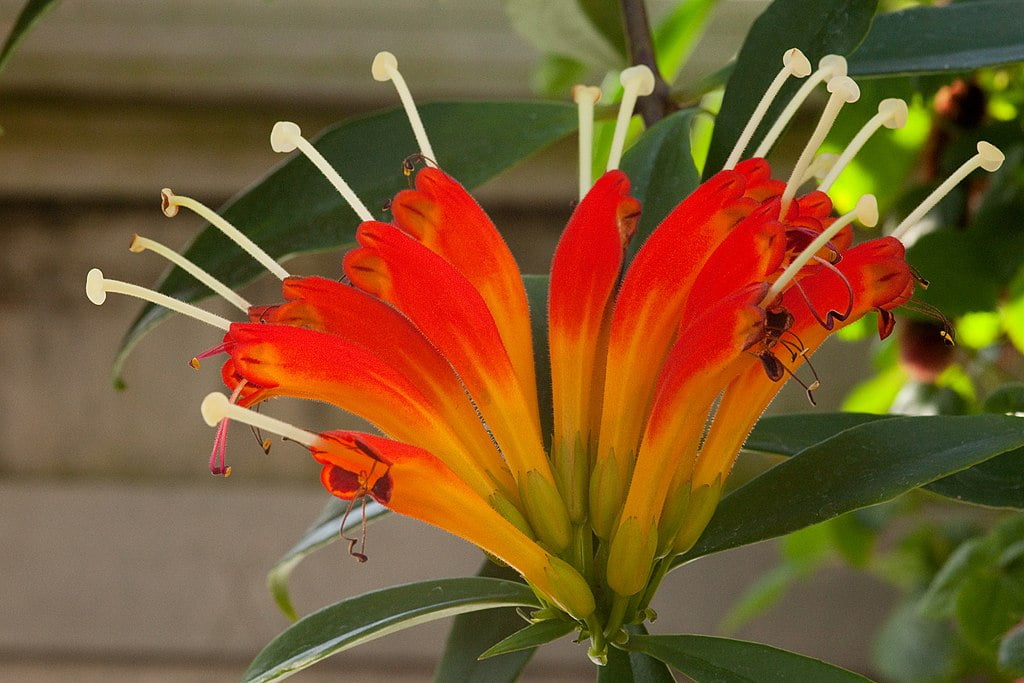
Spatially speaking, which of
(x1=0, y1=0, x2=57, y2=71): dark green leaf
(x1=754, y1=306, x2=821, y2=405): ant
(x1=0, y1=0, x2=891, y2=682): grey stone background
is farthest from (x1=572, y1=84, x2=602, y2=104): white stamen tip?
(x1=0, y1=0, x2=891, y2=682): grey stone background

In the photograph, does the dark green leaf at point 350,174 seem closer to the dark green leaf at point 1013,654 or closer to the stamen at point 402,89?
the stamen at point 402,89

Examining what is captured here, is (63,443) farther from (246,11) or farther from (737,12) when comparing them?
(737,12)

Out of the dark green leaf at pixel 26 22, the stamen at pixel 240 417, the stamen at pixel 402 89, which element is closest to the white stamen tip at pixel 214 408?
the stamen at pixel 240 417

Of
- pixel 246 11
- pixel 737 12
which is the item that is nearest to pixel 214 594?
pixel 246 11

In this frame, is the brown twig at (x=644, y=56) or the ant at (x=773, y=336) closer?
the ant at (x=773, y=336)

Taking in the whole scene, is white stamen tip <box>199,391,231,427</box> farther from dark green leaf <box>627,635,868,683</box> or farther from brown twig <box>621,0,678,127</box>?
brown twig <box>621,0,678,127</box>

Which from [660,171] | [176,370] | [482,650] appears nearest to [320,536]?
[482,650]

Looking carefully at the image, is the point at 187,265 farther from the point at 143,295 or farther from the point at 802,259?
the point at 802,259
